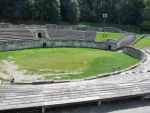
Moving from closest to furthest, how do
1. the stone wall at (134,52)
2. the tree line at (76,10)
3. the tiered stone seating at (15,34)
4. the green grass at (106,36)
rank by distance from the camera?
1. the stone wall at (134,52)
2. the tiered stone seating at (15,34)
3. the green grass at (106,36)
4. the tree line at (76,10)

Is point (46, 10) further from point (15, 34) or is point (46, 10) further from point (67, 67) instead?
point (67, 67)

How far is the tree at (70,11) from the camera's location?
5422 centimetres

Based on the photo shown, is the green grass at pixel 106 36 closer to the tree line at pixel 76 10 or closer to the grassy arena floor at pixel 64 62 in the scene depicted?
the grassy arena floor at pixel 64 62

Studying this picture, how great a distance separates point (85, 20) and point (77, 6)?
5.49 metres


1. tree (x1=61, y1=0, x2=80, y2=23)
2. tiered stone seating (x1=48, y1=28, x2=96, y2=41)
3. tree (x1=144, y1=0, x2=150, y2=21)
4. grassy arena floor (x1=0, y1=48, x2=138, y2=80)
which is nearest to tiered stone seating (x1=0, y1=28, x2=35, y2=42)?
tiered stone seating (x1=48, y1=28, x2=96, y2=41)

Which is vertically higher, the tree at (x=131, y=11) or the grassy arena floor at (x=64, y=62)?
the tree at (x=131, y=11)

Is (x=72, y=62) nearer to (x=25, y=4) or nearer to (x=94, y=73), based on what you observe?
(x=94, y=73)

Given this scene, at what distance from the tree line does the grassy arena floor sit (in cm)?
1633

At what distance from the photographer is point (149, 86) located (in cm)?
1919

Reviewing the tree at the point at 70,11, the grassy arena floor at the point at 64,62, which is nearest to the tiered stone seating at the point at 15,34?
the grassy arena floor at the point at 64,62

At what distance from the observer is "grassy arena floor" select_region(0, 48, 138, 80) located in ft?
82.5

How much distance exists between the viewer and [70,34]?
44.0 meters

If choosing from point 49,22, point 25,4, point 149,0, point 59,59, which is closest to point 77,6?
point 49,22

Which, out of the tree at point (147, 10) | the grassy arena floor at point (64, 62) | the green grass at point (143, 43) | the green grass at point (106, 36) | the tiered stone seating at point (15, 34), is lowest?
the green grass at point (143, 43)
